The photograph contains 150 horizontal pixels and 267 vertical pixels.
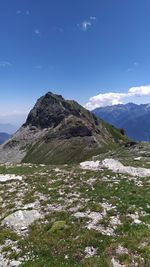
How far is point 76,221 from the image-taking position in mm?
22656

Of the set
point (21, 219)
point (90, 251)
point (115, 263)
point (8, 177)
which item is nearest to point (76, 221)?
point (90, 251)

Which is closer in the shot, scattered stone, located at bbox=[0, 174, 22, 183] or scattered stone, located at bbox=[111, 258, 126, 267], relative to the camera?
scattered stone, located at bbox=[111, 258, 126, 267]

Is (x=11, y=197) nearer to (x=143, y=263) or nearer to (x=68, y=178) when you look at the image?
(x=68, y=178)

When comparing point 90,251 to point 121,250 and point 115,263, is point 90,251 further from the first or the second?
point 115,263

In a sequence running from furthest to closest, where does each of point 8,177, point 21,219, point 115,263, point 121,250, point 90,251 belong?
1. point 8,177
2. point 21,219
3. point 90,251
4. point 121,250
5. point 115,263

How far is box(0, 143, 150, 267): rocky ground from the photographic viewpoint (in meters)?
17.9

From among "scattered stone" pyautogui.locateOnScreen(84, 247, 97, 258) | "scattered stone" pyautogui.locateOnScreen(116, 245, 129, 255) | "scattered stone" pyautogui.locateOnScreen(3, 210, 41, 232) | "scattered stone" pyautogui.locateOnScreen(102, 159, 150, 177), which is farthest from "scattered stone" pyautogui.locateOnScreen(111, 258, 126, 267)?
"scattered stone" pyautogui.locateOnScreen(102, 159, 150, 177)

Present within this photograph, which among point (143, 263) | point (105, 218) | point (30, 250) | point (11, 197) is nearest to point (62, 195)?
point (11, 197)

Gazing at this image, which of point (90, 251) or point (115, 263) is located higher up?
point (90, 251)

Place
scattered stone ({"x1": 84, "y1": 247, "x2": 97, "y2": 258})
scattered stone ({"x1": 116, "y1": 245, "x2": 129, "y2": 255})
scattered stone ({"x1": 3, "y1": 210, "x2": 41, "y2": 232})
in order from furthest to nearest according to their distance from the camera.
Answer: scattered stone ({"x1": 3, "y1": 210, "x2": 41, "y2": 232})
scattered stone ({"x1": 84, "y1": 247, "x2": 97, "y2": 258})
scattered stone ({"x1": 116, "y1": 245, "x2": 129, "y2": 255})

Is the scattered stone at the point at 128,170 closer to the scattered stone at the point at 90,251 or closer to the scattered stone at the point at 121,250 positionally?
the scattered stone at the point at 121,250

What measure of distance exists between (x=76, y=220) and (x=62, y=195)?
6.58 metres

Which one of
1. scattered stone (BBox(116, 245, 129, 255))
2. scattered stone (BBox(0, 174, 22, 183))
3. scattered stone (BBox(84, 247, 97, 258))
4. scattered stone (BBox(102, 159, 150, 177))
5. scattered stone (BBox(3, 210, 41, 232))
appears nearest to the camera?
scattered stone (BBox(116, 245, 129, 255))

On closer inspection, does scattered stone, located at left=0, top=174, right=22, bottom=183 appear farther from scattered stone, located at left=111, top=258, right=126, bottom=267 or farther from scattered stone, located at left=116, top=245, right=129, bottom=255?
scattered stone, located at left=111, top=258, right=126, bottom=267
